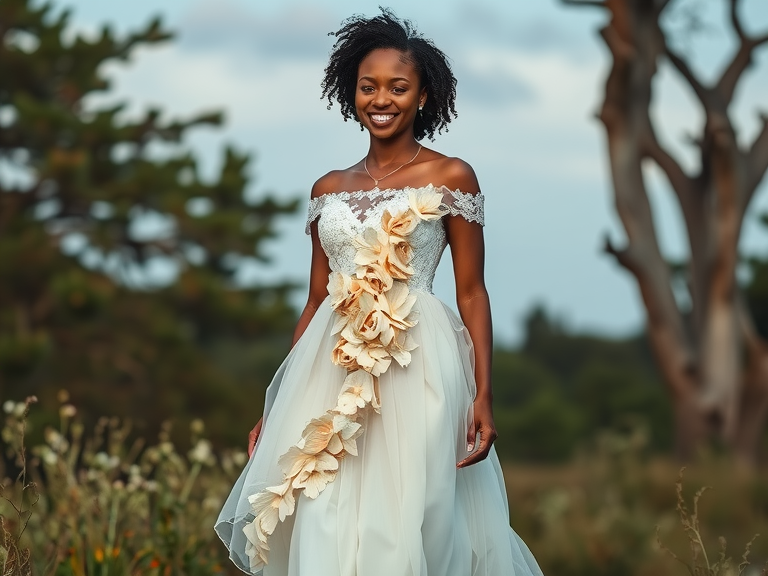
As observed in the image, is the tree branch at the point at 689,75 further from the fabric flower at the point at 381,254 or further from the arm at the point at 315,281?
the fabric flower at the point at 381,254

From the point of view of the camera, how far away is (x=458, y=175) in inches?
183

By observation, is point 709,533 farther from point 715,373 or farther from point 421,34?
point 421,34

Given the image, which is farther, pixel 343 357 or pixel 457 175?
pixel 457 175

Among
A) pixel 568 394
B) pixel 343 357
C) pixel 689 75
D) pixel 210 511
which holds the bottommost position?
pixel 568 394

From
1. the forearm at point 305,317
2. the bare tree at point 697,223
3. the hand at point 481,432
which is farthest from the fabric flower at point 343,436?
the bare tree at point 697,223

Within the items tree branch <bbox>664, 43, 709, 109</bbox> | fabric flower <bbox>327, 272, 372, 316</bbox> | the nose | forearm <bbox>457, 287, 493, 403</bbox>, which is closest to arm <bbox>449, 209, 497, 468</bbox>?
forearm <bbox>457, 287, 493, 403</bbox>

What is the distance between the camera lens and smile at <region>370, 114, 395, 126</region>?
4668 millimetres

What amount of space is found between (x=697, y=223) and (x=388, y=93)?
13.9 meters

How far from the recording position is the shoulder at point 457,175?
4.64m

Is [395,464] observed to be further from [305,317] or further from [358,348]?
[305,317]

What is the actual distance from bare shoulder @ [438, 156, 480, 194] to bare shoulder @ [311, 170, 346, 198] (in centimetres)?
36

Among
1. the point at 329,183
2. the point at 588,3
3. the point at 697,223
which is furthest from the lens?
the point at 697,223

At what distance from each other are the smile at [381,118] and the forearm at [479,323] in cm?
62

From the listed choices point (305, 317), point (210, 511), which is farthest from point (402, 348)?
point (210, 511)
